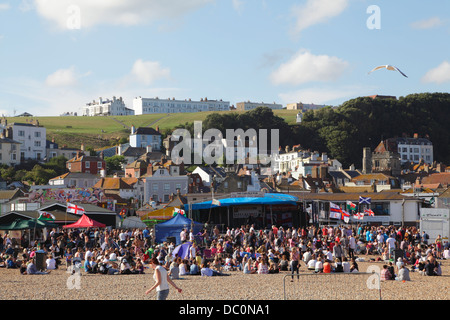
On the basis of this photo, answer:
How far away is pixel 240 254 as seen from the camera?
26.2m

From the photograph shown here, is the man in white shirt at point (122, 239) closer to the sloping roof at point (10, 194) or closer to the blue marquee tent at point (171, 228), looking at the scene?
the blue marquee tent at point (171, 228)

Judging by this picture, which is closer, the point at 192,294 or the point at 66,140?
the point at 192,294

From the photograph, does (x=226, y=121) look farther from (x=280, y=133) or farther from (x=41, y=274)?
(x=41, y=274)

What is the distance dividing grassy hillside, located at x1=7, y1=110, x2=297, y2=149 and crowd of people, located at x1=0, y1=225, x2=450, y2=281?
107155 millimetres

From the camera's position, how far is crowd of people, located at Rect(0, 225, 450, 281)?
22516mm

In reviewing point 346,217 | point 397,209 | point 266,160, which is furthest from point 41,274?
point 266,160

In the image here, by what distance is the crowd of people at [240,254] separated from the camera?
2252cm

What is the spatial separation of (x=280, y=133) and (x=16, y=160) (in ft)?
176

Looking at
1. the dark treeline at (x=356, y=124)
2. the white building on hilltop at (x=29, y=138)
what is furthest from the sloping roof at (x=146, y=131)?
the white building on hilltop at (x=29, y=138)

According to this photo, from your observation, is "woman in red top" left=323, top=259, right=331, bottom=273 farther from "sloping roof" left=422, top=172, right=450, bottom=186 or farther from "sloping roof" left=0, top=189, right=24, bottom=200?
"sloping roof" left=422, top=172, right=450, bottom=186

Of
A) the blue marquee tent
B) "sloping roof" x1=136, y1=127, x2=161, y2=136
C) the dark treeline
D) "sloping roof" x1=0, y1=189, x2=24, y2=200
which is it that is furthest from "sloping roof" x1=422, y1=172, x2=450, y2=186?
the blue marquee tent

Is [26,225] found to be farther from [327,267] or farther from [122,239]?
[327,267]

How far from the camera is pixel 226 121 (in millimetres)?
127062

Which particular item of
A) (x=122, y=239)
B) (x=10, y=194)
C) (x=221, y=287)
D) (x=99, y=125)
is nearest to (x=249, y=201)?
(x=122, y=239)
